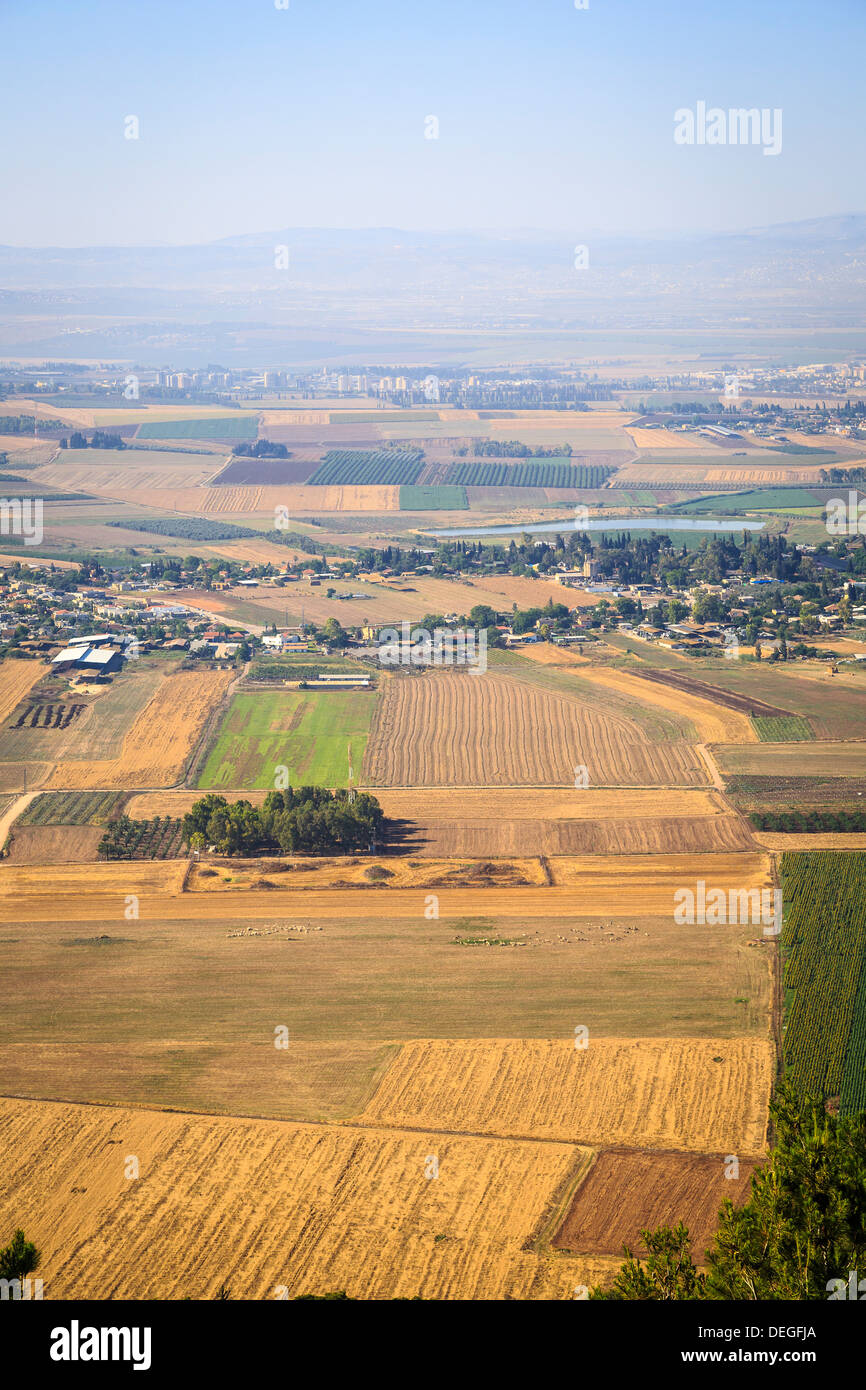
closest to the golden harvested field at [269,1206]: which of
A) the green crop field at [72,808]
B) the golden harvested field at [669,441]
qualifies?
the green crop field at [72,808]

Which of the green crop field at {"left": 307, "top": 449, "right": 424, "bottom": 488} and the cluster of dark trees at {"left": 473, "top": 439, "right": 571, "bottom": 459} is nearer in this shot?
the green crop field at {"left": 307, "top": 449, "right": 424, "bottom": 488}

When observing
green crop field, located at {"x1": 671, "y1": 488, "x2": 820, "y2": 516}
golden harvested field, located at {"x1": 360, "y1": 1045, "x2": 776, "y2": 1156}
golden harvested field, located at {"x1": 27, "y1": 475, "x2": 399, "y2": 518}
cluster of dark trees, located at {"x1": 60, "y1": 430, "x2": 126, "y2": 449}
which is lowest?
golden harvested field, located at {"x1": 360, "y1": 1045, "x2": 776, "y2": 1156}

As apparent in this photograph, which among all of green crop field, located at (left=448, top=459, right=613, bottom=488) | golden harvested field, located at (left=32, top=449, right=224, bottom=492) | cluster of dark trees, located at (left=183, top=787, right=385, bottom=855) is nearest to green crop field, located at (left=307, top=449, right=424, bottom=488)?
green crop field, located at (left=448, top=459, right=613, bottom=488)

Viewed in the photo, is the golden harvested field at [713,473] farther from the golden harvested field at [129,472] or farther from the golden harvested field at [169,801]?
the golden harvested field at [169,801]

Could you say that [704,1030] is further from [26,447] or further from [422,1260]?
[26,447]

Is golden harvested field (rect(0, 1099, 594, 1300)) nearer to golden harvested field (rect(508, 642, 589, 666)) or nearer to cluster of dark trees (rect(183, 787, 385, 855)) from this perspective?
cluster of dark trees (rect(183, 787, 385, 855))
